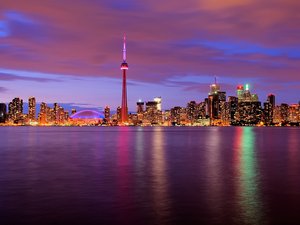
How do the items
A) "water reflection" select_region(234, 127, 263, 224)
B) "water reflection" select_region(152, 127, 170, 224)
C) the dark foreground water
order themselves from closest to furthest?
the dark foreground water → "water reflection" select_region(234, 127, 263, 224) → "water reflection" select_region(152, 127, 170, 224)

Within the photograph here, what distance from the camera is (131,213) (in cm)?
2170

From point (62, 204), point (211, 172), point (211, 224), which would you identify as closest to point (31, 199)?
point (62, 204)

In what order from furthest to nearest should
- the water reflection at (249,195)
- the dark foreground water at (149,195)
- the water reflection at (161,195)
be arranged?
1. the water reflection at (161,195)
2. the water reflection at (249,195)
3. the dark foreground water at (149,195)

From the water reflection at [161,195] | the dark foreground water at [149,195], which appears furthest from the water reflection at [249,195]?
the water reflection at [161,195]

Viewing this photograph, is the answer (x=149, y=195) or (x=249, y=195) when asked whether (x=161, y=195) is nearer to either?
(x=149, y=195)

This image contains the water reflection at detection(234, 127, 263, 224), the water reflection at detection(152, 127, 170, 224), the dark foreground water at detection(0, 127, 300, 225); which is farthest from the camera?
the water reflection at detection(152, 127, 170, 224)

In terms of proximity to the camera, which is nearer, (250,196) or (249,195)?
(250,196)

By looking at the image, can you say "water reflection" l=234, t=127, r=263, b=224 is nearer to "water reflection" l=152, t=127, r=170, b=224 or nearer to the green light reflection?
the green light reflection

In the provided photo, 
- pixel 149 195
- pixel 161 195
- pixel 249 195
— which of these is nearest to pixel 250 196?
pixel 249 195

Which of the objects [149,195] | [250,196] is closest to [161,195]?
[149,195]

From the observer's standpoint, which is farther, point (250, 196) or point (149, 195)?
point (149, 195)

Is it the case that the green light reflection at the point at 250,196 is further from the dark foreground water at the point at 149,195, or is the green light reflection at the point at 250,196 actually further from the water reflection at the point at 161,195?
the water reflection at the point at 161,195

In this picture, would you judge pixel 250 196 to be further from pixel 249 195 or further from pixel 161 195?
pixel 161 195

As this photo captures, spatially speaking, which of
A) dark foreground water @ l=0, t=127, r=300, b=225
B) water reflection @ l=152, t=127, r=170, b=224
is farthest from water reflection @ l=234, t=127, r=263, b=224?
water reflection @ l=152, t=127, r=170, b=224
